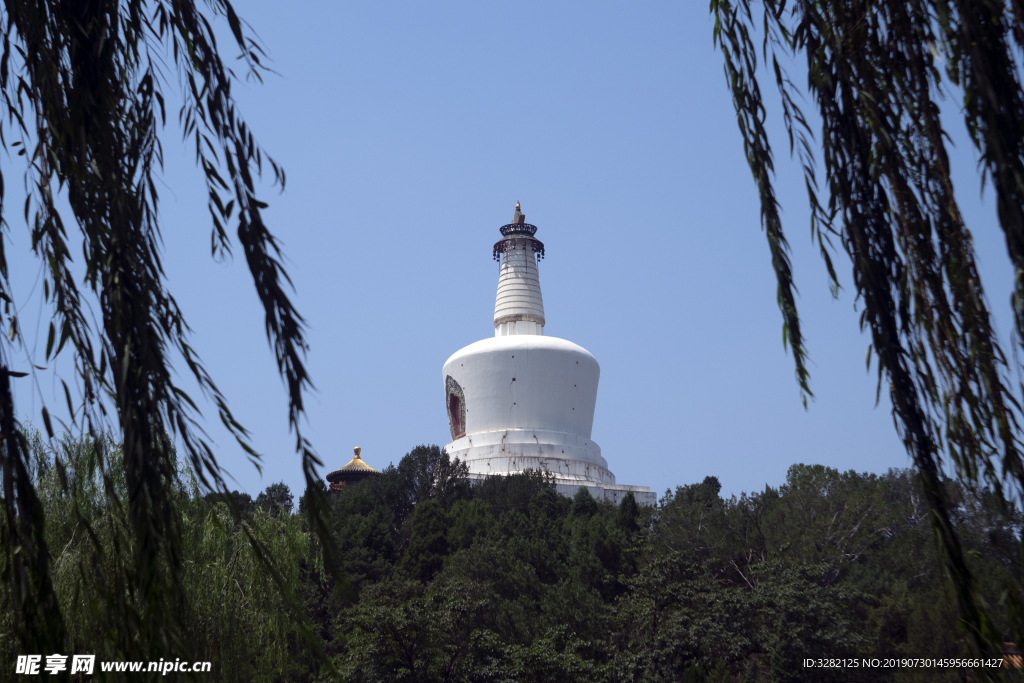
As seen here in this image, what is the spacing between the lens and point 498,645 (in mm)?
15562

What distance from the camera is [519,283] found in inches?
1227

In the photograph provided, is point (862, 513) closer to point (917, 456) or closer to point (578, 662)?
point (578, 662)

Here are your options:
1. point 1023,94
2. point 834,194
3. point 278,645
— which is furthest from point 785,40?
point 278,645

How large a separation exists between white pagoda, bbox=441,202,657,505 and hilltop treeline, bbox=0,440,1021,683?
2.79 m

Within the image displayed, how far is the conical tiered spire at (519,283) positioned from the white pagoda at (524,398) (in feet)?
0.11

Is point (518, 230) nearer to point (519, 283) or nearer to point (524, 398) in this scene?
point (519, 283)

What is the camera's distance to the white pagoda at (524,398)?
28.3m

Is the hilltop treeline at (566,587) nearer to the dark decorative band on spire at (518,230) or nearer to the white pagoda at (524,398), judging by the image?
the white pagoda at (524,398)

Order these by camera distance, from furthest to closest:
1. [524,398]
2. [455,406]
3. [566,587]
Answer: [455,406] < [524,398] < [566,587]

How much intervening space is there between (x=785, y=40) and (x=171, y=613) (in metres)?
2.49

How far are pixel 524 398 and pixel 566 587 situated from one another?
11.6 m

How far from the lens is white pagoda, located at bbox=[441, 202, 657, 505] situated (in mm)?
28328

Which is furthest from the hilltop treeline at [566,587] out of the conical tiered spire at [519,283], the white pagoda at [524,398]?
the conical tiered spire at [519,283]

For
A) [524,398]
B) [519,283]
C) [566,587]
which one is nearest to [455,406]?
[524,398]
